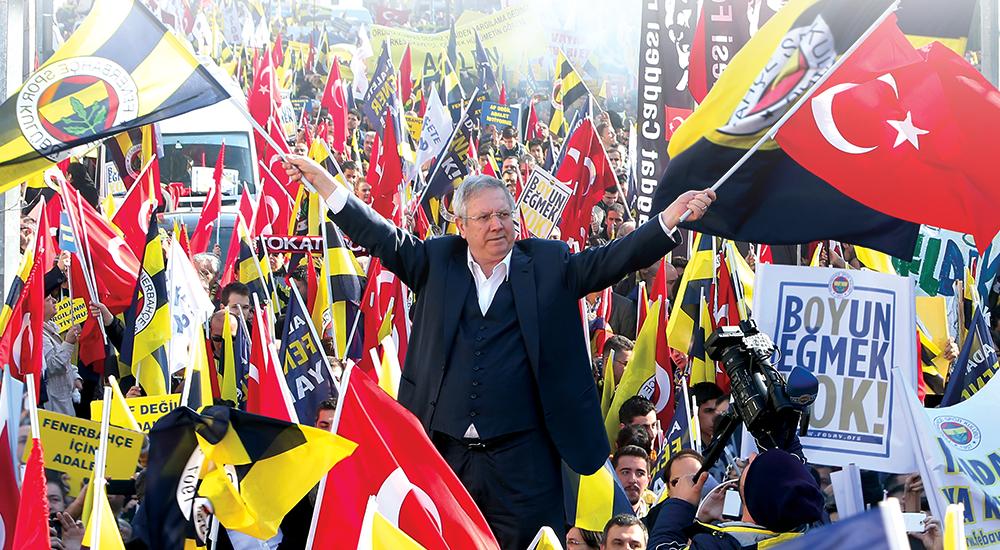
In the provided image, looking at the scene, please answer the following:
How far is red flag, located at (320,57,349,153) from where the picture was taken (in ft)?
57.9

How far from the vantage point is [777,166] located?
5605 mm

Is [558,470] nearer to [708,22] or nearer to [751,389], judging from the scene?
[751,389]

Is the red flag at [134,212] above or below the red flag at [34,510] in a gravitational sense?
above

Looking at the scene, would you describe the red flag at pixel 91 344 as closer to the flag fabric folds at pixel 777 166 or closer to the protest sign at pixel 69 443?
the protest sign at pixel 69 443

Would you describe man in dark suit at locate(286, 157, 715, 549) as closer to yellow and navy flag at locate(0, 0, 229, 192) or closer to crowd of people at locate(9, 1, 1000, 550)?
crowd of people at locate(9, 1, 1000, 550)

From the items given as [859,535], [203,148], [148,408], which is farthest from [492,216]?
[203,148]

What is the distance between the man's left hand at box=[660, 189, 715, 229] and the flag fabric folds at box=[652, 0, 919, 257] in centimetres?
70

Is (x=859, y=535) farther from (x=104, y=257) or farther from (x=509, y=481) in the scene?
(x=104, y=257)

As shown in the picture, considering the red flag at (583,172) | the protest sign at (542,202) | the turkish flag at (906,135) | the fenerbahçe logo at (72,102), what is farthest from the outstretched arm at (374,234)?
the red flag at (583,172)

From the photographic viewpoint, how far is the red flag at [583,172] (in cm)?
1135

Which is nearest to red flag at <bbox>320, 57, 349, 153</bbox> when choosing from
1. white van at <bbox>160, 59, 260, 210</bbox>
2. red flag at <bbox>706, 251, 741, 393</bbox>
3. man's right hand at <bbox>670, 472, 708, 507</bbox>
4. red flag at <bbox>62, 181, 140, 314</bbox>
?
white van at <bbox>160, 59, 260, 210</bbox>

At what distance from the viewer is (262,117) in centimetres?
1645

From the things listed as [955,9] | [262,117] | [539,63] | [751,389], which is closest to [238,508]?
[751,389]

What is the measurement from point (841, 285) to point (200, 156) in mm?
11141
